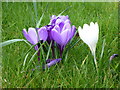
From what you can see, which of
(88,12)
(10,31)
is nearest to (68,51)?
(10,31)

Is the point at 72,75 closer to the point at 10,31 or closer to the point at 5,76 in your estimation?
the point at 5,76

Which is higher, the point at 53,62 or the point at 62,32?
the point at 62,32

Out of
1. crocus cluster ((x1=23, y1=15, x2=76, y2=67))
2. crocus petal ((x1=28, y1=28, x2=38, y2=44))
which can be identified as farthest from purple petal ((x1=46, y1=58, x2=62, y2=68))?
crocus petal ((x1=28, y1=28, x2=38, y2=44))

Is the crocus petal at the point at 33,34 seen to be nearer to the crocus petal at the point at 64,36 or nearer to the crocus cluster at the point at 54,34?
the crocus cluster at the point at 54,34

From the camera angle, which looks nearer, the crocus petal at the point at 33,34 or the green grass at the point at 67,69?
the green grass at the point at 67,69

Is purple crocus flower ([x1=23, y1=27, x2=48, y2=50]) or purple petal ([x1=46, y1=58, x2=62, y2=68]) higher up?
purple crocus flower ([x1=23, y1=27, x2=48, y2=50])

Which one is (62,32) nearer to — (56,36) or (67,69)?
(56,36)

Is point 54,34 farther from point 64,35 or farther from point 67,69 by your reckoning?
point 67,69

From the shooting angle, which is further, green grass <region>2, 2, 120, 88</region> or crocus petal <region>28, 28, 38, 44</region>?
crocus petal <region>28, 28, 38, 44</region>

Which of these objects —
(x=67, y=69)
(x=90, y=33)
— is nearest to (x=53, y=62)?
(x=67, y=69)

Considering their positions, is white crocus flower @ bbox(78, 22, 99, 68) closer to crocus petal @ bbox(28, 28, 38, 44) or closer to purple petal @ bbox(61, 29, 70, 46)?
purple petal @ bbox(61, 29, 70, 46)

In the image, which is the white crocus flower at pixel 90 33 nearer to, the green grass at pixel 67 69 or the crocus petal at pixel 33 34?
the green grass at pixel 67 69

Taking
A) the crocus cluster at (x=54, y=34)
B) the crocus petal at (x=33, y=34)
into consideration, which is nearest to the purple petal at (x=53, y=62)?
the crocus cluster at (x=54, y=34)

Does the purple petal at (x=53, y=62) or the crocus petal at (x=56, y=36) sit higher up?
the crocus petal at (x=56, y=36)
